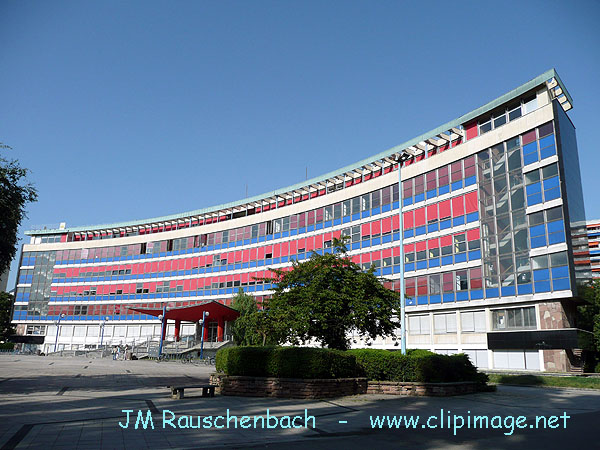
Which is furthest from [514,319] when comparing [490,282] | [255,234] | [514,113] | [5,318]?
[5,318]

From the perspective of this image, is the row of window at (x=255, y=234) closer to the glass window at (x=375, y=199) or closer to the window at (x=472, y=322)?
the glass window at (x=375, y=199)

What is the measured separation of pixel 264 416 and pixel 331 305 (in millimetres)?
9085

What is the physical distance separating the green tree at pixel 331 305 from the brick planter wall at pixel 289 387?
4.46 meters

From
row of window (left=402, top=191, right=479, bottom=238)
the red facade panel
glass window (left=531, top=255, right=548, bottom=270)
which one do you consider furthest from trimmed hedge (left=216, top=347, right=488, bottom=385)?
the red facade panel

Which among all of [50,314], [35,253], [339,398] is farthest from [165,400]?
[35,253]

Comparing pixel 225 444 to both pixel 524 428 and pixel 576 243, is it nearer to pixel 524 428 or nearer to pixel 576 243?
pixel 524 428

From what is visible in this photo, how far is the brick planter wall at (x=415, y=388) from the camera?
16.9 metres

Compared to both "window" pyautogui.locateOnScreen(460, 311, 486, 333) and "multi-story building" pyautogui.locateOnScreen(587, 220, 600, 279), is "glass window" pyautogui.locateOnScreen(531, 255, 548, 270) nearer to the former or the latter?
"window" pyautogui.locateOnScreen(460, 311, 486, 333)

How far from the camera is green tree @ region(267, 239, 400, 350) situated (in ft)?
69.7

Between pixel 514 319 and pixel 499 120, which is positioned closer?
pixel 514 319

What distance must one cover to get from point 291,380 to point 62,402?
694cm

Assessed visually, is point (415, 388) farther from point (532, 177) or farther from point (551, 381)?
point (532, 177)

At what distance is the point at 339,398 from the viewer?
16.0 meters

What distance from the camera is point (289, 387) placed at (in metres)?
15.8
